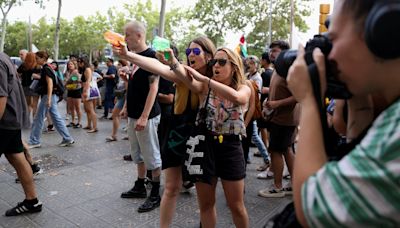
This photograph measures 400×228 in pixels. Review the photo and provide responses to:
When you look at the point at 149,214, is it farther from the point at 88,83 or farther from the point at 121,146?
the point at 88,83

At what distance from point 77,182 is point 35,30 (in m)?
58.6

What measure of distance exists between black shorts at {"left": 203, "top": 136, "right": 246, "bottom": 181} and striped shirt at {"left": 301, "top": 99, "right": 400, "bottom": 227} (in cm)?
171

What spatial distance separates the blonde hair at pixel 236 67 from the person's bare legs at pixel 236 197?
0.77 m

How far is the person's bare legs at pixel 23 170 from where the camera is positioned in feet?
11.6

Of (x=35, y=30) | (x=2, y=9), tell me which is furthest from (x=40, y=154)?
(x=35, y=30)

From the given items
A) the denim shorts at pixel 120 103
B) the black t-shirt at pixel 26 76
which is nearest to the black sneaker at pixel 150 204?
the denim shorts at pixel 120 103

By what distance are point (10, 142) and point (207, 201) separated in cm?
218

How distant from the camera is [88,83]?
8.36 meters

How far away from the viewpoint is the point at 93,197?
13.7 feet

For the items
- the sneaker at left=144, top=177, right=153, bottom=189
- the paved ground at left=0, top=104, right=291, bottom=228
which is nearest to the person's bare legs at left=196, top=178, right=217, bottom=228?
the paved ground at left=0, top=104, right=291, bottom=228

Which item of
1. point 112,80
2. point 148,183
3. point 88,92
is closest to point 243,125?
point 148,183

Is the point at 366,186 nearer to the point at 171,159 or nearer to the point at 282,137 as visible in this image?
the point at 171,159

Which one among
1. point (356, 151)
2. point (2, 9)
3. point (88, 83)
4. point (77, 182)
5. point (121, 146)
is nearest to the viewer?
point (356, 151)

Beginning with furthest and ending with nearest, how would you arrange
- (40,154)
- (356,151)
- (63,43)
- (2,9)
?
(63,43), (2,9), (40,154), (356,151)
